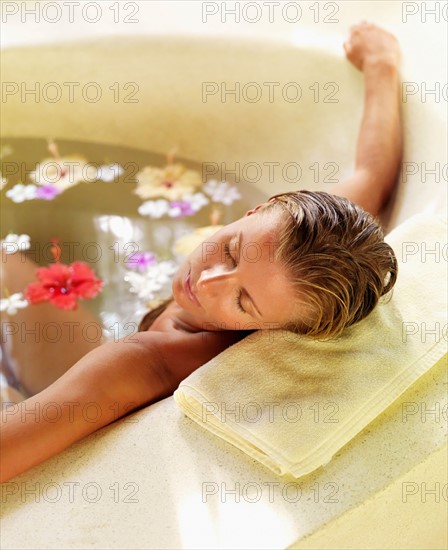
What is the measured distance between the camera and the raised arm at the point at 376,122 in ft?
5.41

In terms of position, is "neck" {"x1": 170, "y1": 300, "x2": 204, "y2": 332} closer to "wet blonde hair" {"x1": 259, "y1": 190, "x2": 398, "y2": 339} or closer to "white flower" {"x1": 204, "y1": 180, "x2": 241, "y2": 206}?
"wet blonde hair" {"x1": 259, "y1": 190, "x2": 398, "y2": 339}

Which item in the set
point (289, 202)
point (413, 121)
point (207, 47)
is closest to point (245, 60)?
point (207, 47)

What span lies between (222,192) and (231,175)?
9 cm

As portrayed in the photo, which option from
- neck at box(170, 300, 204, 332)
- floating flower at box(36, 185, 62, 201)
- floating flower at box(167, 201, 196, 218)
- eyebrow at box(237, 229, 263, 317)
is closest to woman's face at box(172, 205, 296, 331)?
eyebrow at box(237, 229, 263, 317)

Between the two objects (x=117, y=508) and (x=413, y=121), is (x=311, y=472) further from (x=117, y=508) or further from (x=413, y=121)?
(x=413, y=121)

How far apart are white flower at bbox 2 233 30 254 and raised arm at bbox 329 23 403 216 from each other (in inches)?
30.6

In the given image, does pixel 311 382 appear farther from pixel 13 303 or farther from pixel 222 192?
pixel 222 192

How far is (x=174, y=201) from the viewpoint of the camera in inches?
78.0

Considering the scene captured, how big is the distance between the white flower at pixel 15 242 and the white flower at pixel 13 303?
0.16m

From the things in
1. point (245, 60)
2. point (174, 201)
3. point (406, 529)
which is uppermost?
point (245, 60)

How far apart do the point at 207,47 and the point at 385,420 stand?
119cm

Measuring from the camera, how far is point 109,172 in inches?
80.2

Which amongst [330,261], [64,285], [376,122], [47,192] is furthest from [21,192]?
[330,261]

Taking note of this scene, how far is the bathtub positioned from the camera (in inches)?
39.9
